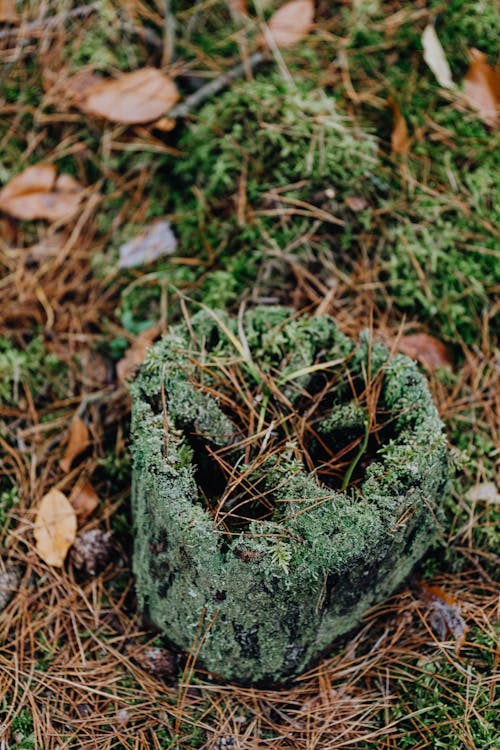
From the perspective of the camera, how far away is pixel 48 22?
3004 mm

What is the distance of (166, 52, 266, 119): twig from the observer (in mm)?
2842


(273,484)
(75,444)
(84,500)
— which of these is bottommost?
(84,500)

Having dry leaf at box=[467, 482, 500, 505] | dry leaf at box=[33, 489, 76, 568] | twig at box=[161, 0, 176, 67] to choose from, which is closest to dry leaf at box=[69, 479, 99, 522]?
dry leaf at box=[33, 489, 76, 568]

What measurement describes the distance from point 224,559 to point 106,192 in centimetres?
185

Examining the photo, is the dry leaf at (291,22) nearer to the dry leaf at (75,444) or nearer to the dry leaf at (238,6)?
the dry leaf at (238,6)

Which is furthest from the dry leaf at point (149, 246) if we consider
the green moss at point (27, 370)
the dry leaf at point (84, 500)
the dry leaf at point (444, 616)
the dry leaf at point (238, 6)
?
the dry leaf at point (444, 616)

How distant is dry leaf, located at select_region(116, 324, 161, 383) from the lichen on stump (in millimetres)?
558

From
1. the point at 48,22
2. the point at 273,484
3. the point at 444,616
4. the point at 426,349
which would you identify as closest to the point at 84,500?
the point at 273,484

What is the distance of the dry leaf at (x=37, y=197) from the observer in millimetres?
2846

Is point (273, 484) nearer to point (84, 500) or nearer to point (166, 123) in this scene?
point (84, 500)

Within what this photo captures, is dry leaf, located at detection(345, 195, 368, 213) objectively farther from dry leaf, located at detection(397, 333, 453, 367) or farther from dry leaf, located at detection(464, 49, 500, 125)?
dry leaf, located at detection(464, 49, 500, 125)

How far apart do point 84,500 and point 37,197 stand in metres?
1.35

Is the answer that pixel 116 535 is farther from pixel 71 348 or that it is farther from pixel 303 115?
pixel 303 115

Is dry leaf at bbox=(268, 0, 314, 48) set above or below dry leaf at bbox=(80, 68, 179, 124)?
above
